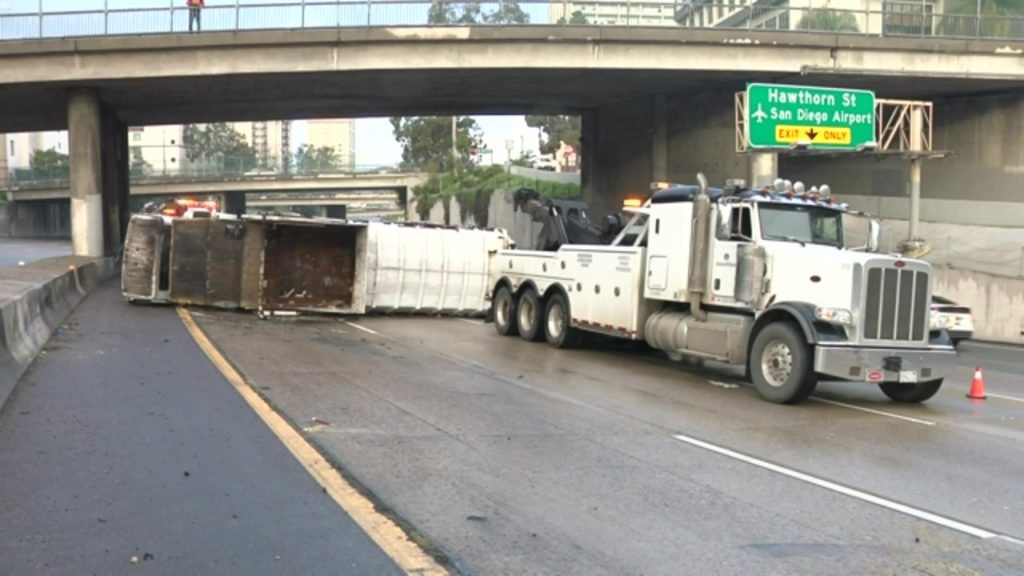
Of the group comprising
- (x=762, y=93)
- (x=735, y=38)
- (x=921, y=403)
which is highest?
(x=735, y=38)

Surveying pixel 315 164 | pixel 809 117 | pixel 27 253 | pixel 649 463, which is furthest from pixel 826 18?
pixel 315 164

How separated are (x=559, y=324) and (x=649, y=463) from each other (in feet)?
28.9

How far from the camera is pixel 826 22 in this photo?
2797cm

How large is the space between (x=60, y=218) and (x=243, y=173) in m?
30.3

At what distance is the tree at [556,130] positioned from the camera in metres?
102

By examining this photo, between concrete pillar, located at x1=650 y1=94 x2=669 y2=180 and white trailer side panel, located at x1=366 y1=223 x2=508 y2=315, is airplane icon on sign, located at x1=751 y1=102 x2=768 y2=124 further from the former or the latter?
concrete pillar, located at x1=650 y1=94 x2=669 y2=180

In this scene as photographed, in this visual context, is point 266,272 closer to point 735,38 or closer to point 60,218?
point 735,38

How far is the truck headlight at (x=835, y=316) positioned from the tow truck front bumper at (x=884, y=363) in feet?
1.07

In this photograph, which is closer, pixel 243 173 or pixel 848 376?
pixel 848 376

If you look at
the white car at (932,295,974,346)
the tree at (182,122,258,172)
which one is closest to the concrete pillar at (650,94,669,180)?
the white car at (932,295,974,346)

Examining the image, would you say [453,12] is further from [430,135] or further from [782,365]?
[430,135]

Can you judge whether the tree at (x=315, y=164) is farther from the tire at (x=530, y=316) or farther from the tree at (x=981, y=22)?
the tire at (x=530, y=316)

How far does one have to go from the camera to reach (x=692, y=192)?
1327 cm

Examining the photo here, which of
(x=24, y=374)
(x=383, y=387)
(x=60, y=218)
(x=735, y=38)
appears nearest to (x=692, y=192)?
(x=383, y=387)
